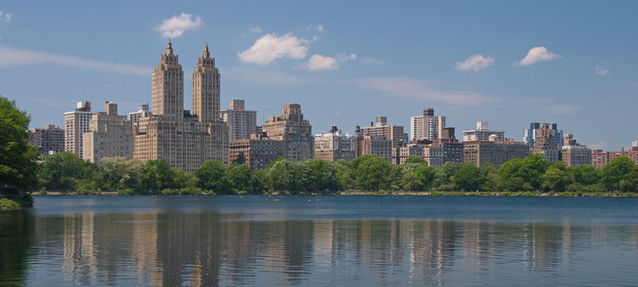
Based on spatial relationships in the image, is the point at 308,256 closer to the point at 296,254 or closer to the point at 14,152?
the point at 296,254

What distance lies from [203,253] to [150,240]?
9.81 m

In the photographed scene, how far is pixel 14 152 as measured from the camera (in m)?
92.9

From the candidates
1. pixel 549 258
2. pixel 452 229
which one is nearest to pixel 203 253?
pixel 549 258

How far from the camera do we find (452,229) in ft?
237

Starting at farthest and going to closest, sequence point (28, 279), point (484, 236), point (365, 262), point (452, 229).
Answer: point (452, 229) → point (484, 236) → point (365, 262) → point (28, 279)

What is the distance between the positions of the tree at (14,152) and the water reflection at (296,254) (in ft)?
62.6

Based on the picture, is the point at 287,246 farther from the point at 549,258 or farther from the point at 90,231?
the point at 90,231

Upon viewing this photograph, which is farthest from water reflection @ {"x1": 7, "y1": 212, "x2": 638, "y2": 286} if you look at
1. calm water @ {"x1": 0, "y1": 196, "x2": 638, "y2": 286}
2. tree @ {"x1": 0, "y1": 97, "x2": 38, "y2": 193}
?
tree @ {"x1": 0, "y1": 97, "x2": 38, "y2": 193}

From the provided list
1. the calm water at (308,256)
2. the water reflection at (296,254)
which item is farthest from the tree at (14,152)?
the calm water at (308,256)

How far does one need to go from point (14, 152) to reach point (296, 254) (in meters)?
56.2

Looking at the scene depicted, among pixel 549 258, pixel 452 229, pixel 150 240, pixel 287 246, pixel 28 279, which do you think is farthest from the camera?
pixel 452 229

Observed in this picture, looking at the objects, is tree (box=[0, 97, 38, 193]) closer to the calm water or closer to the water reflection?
the water reflection

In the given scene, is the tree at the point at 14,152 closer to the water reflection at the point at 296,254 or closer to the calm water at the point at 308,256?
the water reflection at the point at 296,254

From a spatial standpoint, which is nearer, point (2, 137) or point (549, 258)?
point (549, 258)
